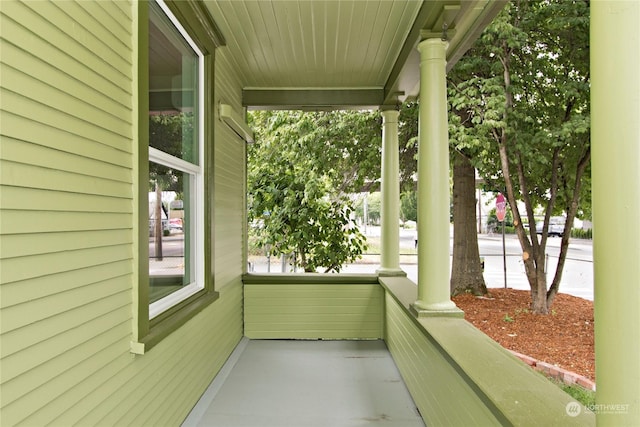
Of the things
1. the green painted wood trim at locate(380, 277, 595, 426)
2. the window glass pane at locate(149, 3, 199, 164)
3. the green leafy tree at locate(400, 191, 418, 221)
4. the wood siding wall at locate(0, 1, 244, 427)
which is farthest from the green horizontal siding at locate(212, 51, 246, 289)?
the green leafy tree at locate(400, 191, 418, 221)

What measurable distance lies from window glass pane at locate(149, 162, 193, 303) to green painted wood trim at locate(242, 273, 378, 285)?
1.54 meters

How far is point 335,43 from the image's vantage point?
3.11 metres

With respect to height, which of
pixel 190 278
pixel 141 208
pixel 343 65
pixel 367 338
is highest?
pixel 343 65

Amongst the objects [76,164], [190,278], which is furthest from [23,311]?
[190,278]

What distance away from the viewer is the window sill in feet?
5.63

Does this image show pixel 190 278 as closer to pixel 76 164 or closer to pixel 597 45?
pixel 76 164

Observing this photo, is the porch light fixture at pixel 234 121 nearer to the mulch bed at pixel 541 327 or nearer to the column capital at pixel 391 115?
the column capital at pixel 391 115

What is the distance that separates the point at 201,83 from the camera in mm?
2760

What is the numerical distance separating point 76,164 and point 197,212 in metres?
1.43

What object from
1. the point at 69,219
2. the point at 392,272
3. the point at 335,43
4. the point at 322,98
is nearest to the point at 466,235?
the point at 392,272

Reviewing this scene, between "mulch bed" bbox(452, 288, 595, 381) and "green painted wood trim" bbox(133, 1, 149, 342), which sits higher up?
"green painted wood trim" bbox(133, 1, 149, 342)

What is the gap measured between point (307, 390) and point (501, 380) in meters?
1.79

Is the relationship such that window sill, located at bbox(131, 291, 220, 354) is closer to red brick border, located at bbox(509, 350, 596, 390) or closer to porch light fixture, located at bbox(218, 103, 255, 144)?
porch light fixture, located at bbox(218, 103, 255, 144)

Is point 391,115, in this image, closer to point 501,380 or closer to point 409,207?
point 501,380
